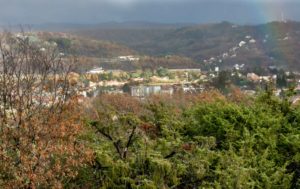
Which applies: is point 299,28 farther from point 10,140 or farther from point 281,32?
point 10,140

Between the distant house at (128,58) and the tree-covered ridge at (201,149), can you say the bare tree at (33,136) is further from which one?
the distant house at (128,58)

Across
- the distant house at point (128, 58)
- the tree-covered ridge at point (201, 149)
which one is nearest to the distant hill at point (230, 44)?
the distant house at point (128, 58)

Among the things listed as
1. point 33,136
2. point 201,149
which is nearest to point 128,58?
point 201,149

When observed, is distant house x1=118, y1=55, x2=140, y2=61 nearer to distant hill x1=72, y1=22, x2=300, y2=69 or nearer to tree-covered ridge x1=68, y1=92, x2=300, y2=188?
distant hill x1=72, y1=22, x2=300, y2=69

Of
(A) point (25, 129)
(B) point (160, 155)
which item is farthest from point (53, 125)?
(B) point (160, 155)

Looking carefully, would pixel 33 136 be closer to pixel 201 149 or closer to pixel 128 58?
pixel 201 149
